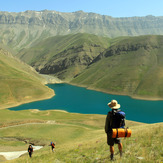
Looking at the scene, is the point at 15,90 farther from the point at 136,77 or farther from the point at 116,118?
the point at 116,118

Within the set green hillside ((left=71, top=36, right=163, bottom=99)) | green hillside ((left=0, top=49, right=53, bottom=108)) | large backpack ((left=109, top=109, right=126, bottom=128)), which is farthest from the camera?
green hillside ((left=71, top=36, right=163, bottom=99))

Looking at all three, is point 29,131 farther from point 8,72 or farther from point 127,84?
point 127,84

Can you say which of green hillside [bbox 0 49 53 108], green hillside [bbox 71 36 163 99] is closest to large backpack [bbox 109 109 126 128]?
green hillside [bbox 0 49 53 108]

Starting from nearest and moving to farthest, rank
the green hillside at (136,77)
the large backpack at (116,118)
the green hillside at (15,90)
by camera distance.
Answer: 1. the large backpack at (116,118)
2. the green hillside at (15,90)
3. the green hillside at (136,77)

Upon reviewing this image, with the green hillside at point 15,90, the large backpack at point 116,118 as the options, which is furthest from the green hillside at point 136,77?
the large backpack at point 116,118

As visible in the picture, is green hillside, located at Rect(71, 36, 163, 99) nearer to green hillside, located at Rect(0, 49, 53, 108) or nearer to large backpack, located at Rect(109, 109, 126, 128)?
green hillside, located at Rect(0, 49, 53, 108)

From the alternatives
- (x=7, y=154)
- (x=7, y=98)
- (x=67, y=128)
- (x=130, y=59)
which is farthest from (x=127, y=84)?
(x=7, y=154)

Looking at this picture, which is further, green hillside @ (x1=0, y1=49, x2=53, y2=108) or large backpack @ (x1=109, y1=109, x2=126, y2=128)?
green hillside @ (x1=0, y1=49, x2=53, y2=108)

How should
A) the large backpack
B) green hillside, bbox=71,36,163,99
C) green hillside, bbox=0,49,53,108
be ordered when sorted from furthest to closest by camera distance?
green hillside, bbox=71,36,163,99 < green hillside, bbox=0,49,53,108 < the large backpack

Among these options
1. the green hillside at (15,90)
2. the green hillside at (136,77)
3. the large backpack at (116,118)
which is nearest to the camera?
the large backpack at (116,118)

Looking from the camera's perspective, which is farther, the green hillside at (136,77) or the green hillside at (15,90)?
the green hillside at (136,77)

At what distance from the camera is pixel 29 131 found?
49562 millimetres

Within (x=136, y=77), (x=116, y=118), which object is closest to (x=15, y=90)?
(x=136, y=77)

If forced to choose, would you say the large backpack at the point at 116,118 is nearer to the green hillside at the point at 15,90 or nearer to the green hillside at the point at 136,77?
the green hillside at the point at 15,90
